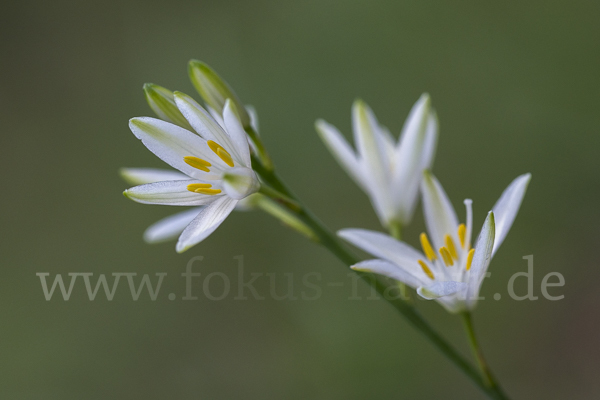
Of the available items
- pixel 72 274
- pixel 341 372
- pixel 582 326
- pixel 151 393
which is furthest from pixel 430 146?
pixel 72 274

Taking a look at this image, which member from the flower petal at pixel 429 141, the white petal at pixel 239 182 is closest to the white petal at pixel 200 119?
the white petal at pixel 239 182

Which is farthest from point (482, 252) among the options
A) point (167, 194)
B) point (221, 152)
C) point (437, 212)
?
point (167, 194)

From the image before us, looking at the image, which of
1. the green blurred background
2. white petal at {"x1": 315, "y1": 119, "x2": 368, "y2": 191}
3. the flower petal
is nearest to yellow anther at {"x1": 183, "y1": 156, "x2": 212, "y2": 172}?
white petal at {"x1": 315, "y1": 119, "x2": 368, "y2": 191}

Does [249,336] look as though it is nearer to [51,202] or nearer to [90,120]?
[51,202]

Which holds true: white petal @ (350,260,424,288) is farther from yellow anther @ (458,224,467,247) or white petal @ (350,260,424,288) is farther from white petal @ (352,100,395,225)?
white petal @ (352,100,395,225)

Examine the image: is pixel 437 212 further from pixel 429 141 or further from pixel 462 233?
pixel 429 141

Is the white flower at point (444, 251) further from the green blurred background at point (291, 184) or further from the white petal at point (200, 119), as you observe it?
the green blurred background at point (291, 184)

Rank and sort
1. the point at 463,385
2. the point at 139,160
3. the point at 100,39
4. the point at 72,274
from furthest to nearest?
the point at 100,39 < the point at 139,160 < the point at 72,274 < the point at 463,385
